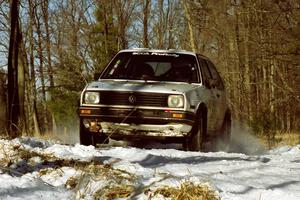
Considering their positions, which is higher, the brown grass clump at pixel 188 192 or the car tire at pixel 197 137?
the brown grass clump at pixel 188 192

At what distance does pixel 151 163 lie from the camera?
5.47m

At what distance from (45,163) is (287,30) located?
9.59 m

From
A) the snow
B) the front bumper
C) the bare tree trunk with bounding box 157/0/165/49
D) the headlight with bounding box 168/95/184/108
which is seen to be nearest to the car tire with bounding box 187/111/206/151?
the front bumper

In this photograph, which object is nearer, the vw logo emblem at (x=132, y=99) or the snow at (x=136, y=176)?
the snow at (x=136, y=176)

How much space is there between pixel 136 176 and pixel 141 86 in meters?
3.89

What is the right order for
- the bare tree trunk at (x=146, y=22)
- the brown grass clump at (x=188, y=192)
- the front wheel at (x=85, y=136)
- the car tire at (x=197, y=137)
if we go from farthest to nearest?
1. the bare tree trunk at (x=146, y=22)
2. the front wheel at (x=85, y=136)
3. the car tire at (x=197, y=137)
4. the brown grass clump at (x=188, y=192)

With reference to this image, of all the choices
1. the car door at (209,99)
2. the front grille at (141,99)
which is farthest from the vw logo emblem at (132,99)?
the car door at (209,99)

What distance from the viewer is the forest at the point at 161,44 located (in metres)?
14.1

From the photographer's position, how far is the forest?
14055 mm

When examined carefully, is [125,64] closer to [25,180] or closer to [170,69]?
[170,69]

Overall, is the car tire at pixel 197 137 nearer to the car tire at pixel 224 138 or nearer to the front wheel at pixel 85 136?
the front wheel at pixel 85 136

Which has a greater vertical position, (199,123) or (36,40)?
(36,40)

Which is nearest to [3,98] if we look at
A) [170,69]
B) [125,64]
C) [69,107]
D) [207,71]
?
[125,64]

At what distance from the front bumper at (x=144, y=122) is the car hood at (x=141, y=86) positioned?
30cm
